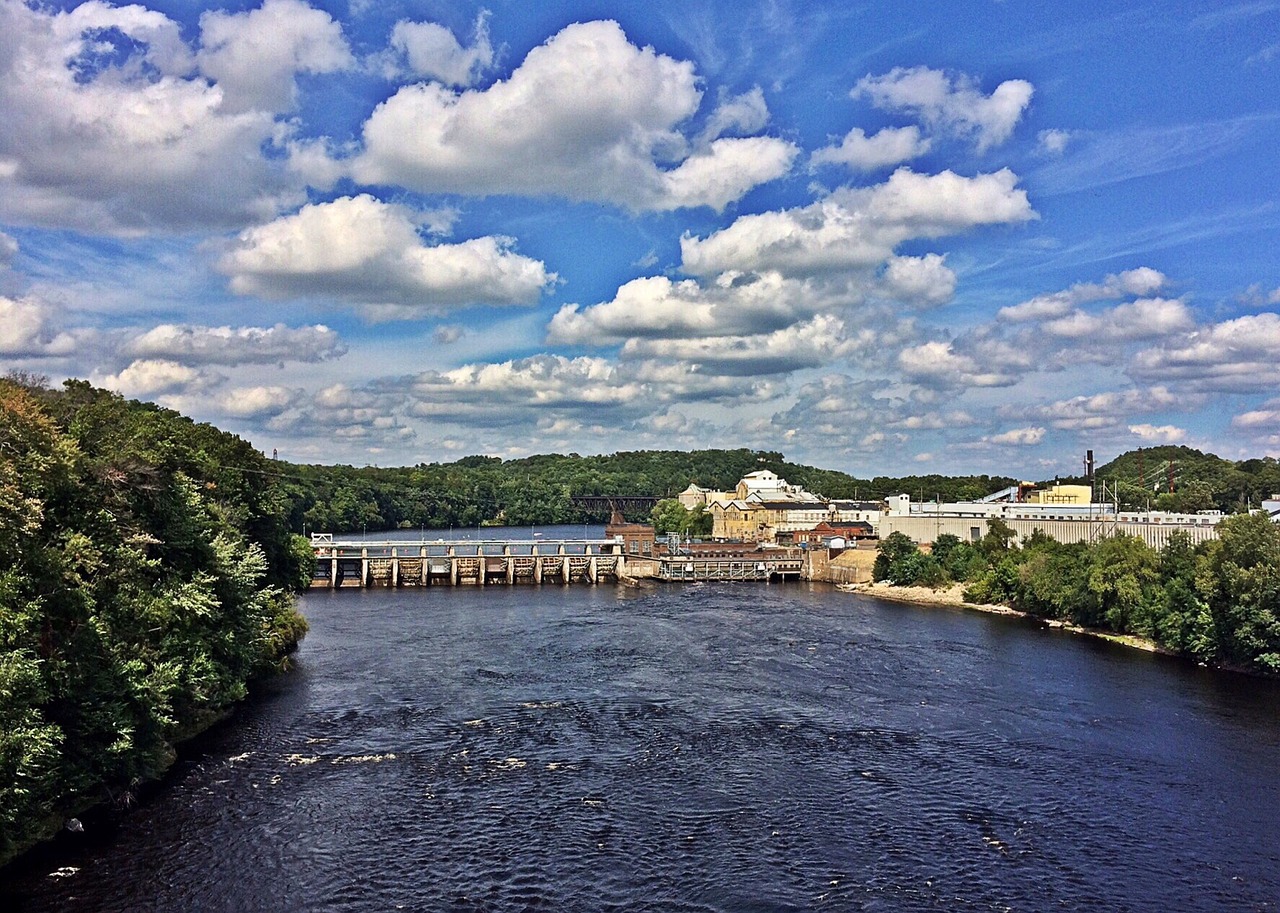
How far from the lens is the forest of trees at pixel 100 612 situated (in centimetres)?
→ 2556

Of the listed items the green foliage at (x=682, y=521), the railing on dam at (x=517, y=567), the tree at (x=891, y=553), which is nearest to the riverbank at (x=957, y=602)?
the tree at (x=891, y=553)

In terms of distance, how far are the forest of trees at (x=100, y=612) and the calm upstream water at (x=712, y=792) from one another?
2120 mm

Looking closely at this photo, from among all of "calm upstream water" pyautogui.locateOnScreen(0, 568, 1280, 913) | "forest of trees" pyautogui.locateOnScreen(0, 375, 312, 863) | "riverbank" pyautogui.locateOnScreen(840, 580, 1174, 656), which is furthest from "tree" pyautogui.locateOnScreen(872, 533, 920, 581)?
"forest of trees" pyautogui.locateOnScreen(0, 375, 312, 863)

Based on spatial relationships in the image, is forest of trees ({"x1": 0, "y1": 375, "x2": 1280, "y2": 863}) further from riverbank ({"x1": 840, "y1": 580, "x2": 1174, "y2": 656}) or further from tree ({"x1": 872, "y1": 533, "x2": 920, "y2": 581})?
tree ({"x1": 872, "y1": 533, "x2": 920, "y2": 581})

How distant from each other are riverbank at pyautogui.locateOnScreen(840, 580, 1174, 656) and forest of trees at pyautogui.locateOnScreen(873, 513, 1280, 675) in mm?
686

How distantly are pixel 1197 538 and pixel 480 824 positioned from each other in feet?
225

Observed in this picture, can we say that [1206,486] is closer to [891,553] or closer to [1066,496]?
[1066,496]

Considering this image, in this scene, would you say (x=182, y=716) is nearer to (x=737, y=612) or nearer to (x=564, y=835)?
(x=564, y=835)

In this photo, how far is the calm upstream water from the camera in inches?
1010

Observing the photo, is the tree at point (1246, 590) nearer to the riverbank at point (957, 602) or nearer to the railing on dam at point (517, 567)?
the riverbank at point (957, 602)

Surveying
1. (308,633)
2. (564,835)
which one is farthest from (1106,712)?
(308,633)

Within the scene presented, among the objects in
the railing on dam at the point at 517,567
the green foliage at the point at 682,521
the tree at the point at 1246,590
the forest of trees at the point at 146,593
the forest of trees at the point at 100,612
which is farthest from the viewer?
the green foliage at the point at 682,521

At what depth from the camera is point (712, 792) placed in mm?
33000

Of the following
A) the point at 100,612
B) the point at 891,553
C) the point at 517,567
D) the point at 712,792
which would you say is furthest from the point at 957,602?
the point at 100,612
